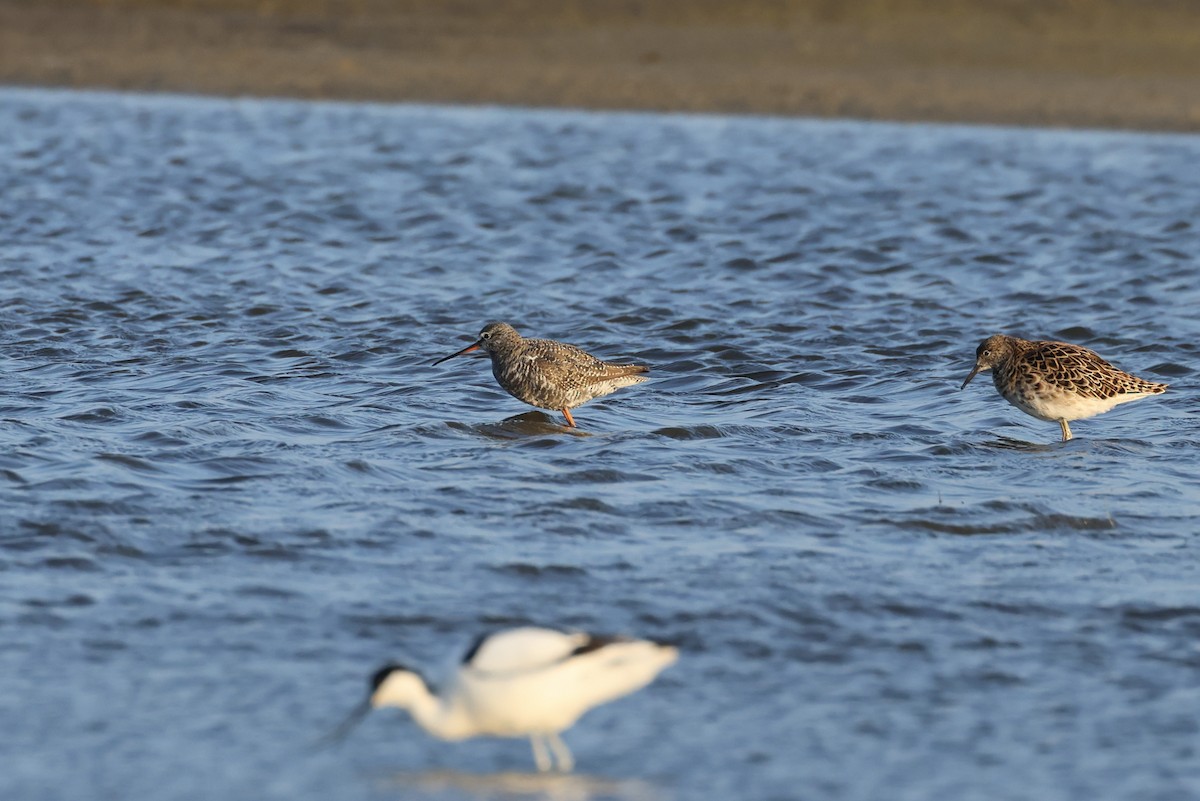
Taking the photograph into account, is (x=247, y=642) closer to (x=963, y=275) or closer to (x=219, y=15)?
(x=963, y=275)

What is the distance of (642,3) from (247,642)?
2171 cm

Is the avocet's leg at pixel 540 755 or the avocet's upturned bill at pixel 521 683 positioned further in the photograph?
the avocet's leg at pixel 540 755

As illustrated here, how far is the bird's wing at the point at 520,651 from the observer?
19.4ft

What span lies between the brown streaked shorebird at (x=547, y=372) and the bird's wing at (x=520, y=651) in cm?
528

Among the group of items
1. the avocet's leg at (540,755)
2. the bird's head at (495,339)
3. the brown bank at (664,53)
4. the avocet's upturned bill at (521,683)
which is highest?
the brown bank at (664,53)

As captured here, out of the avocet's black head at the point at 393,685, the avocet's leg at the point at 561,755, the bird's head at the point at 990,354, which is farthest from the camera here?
the bird's head at the point at 990,354

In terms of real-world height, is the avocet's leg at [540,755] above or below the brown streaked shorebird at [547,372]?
below

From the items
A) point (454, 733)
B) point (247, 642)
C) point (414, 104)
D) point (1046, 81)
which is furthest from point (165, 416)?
point (1046, 81)

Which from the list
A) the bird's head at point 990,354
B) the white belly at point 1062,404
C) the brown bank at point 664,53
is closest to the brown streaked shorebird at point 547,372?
the bird's head at point 990,354

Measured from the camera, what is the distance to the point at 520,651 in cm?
598

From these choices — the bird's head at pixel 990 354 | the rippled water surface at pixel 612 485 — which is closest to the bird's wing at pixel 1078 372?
the bird's head at pixel 990 354

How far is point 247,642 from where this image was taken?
7156 millimetres

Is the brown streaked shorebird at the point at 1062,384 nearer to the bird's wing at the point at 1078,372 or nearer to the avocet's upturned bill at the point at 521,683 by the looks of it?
the bird's wing at the point at 1078,372

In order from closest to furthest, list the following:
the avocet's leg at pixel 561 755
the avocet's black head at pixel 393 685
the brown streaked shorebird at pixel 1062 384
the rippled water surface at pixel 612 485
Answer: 1. the avocet's black head at pixel 393 685
2. the avocet's leg at pixel 561 755
3. the rippled water surface at pixel 612 485
4. the brown streaked shorebird at pixel 1062 384
